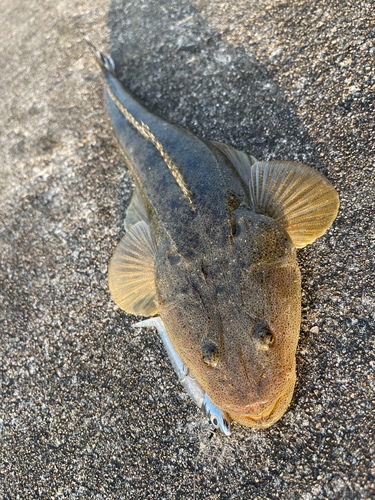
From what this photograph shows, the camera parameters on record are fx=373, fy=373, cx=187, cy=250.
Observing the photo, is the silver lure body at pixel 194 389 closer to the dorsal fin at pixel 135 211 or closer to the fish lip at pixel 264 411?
the fish lip at pixel 264 411

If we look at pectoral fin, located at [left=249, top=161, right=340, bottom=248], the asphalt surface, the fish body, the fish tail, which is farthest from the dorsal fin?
the fish tail

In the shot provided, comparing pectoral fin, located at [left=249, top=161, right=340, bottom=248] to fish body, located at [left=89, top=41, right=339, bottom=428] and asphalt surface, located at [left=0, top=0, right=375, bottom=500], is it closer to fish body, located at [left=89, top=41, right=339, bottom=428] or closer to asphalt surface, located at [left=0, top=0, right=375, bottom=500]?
fish body, located at [left=89, top=41, right=339, bottom=428]

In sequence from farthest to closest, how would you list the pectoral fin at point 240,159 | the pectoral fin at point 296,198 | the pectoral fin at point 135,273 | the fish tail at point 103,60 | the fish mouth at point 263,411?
the fish tail at point 103,60
the pectoral fin at point 240,159
the pectoral fin at point 135,273
the pectoral fin at point 296,198
the fish mouth at point 263,411

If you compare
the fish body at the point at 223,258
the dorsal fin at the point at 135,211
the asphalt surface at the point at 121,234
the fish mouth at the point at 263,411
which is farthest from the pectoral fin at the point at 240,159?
the fish mouth at the point at 263,411

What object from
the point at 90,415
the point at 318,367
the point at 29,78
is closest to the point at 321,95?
the point at 318,367

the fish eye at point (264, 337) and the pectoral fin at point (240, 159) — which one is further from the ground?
the pectoral fin at point (240, 159)

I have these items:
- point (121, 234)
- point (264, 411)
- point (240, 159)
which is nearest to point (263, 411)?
point (264, 411)

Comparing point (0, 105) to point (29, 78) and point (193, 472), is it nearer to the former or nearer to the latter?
point (29, 78)
